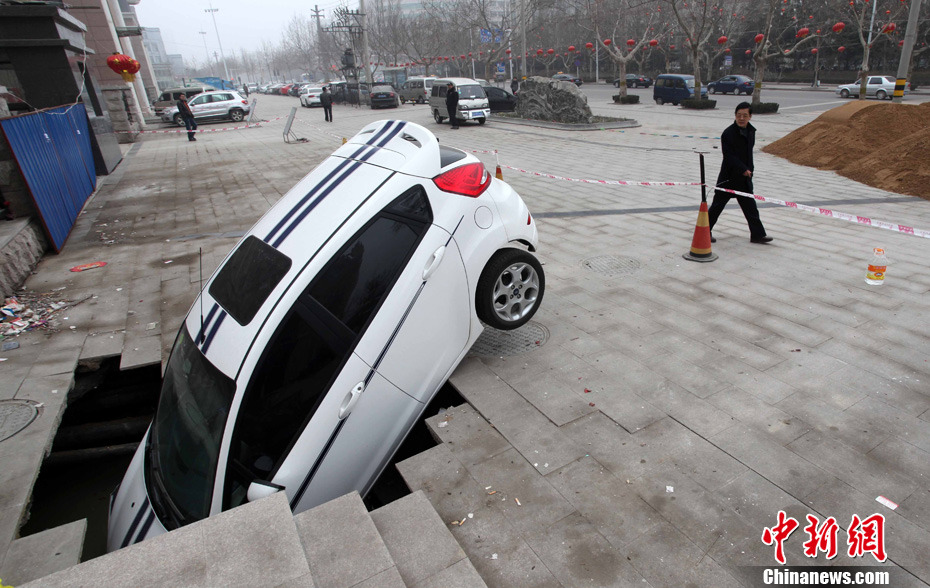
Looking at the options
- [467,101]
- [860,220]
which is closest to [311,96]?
[467,101]

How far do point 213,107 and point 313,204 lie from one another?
30498 millimetres

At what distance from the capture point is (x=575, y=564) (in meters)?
2.57

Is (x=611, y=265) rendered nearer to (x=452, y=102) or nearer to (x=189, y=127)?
(x=452, y=102)

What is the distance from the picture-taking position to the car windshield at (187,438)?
281 centimetres

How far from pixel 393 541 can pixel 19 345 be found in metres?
5.06

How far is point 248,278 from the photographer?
10.4 feet

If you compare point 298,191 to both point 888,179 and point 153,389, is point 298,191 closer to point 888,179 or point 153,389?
point 153,389

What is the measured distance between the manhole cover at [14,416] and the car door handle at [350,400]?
2980 mm

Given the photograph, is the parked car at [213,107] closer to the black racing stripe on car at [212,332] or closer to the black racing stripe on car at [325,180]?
the black racing stripe on car at [325,180]

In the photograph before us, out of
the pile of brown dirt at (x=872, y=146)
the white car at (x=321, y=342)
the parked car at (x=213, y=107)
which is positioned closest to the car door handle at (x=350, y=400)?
the white car at (x=321, y=342)

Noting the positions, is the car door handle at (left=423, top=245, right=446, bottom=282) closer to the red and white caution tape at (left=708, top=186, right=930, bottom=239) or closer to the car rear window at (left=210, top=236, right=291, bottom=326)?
the car rear window at (left=210, top=236, right=291, bottom=326)

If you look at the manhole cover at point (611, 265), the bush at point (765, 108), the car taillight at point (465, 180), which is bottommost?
the bush at point (765, 108)

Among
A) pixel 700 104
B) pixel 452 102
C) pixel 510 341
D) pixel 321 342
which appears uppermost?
pixel 452 102

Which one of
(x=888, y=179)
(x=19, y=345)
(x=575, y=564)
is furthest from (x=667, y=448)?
(x=888, y=179)
